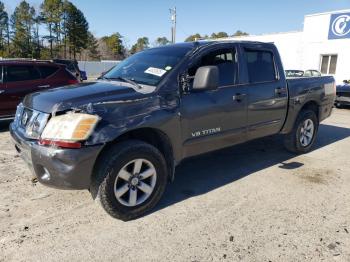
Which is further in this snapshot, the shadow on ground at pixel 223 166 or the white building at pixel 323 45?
the white building at pixel 323 45

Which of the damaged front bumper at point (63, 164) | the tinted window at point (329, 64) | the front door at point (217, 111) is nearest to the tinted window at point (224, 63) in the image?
the front door at point (217, 111)

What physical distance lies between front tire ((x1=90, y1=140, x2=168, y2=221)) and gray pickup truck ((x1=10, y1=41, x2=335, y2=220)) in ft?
0.03

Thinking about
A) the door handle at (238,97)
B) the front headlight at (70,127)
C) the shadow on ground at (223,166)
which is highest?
the door handle at (238,97)

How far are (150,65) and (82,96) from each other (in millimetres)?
1149

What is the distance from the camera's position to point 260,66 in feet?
16.7

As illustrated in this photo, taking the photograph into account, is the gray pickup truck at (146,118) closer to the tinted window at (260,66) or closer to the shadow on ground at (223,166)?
the tinted window at (260,66)

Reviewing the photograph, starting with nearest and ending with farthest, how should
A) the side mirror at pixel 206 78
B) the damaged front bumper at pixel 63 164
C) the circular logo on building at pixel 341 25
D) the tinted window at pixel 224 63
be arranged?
1. the damaged front bumper at pixel 63 164
2. the side mirror at pixel 206 78
3. the tinted window at pixel 224 63
4. the circular logo on building at pixel 341 25

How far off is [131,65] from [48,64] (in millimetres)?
4921

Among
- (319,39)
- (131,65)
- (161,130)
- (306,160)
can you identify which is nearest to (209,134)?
(161,130)

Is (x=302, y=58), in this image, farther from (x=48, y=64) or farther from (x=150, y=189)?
(x=150, y=189)

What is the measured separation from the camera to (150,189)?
147 inches

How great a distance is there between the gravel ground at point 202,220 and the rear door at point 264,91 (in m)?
0.70

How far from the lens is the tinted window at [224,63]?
4387 millimetres

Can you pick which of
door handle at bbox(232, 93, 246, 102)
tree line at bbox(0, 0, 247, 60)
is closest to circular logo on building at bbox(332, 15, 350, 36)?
door handle at bbox(232, 93, 246, 102)
